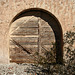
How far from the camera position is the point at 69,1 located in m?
5.20

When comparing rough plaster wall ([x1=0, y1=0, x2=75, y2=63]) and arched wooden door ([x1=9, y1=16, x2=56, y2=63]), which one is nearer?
rough plaster wall ([x1=0, y1=0, x2=75, y2=63])

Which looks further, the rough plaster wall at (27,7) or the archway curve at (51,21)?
the archway curve at (51,21)

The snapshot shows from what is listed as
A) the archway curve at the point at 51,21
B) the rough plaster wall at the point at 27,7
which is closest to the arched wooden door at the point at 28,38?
the archway curve at the point at 51,21

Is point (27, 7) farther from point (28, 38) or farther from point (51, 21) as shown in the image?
point (28, 38)

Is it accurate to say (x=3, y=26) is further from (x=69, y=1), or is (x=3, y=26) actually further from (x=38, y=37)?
(x=69, y=1)

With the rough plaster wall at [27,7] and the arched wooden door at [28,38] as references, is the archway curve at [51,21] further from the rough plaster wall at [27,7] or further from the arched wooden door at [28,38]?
the rough plaster wall at [27,7]

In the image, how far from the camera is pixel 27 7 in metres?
5.21

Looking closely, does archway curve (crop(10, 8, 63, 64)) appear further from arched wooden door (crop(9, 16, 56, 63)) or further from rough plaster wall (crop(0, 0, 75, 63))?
rough plaster wall (crop(0, 0, 75, 63))

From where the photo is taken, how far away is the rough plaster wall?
518 cm

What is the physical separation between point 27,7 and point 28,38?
1.37 metres

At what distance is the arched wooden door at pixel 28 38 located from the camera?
5.56 metres

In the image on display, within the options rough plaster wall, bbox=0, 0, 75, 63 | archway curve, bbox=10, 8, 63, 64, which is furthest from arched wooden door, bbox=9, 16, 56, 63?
rough plaster wall, bbox=0, 0, 75, 63

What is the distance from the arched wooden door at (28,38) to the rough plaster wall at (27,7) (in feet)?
1.35

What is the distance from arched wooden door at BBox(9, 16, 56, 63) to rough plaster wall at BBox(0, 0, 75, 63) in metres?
0.41
